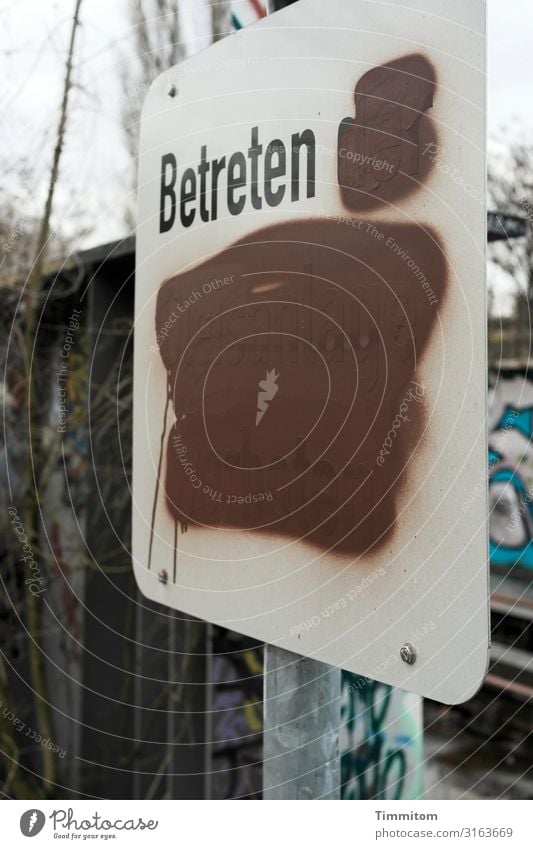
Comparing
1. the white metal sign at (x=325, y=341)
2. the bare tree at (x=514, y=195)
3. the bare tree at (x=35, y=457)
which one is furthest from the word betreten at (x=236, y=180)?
the bare tree at (x=514, y=195)

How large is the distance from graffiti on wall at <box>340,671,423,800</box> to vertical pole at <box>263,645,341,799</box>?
1636 mm

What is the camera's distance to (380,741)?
105 inches

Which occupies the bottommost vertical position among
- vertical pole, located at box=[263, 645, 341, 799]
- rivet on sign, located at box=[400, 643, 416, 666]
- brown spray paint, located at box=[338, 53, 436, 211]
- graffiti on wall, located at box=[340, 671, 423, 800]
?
graffiti on wall, located at box=[340, 671, 423, 800]

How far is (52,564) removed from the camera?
3221 mm

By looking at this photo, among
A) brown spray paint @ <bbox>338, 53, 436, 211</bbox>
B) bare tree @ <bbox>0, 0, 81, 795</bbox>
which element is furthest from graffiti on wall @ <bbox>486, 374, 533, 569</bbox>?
brown spray paint @ <bbox>338, 53, 436, 211</bbox>

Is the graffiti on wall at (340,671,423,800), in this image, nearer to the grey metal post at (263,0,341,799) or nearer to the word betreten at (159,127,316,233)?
the grey metal post at (263,0,341,799)

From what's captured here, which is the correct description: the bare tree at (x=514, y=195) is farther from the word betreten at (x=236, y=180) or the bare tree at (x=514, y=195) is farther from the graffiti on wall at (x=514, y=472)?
the word betreten at (x=236, y=180)

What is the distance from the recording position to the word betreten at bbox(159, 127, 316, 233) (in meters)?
0.97

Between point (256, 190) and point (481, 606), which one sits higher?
point (256, 190)

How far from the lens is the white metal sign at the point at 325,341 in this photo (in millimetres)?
771

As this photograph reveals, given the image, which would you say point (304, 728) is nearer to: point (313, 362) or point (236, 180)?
point (313, 362)

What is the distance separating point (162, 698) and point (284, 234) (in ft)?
8.04
